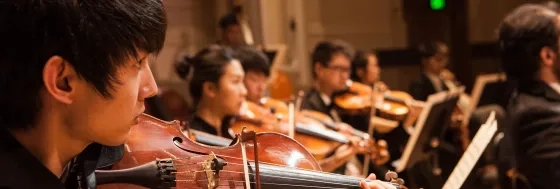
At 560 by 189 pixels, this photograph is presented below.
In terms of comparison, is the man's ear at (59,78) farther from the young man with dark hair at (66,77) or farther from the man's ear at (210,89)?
the man's ear at (210,89)

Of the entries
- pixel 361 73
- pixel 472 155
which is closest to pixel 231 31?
pixel 361 73

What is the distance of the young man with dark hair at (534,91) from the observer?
7.59ft

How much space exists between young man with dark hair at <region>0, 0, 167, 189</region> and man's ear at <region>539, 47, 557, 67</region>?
1.75 m

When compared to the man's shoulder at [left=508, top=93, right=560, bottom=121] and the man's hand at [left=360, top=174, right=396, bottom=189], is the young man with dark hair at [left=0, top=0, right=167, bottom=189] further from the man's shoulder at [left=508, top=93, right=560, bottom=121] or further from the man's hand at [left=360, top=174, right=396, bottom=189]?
the man's shoulder at [left=508, top=93, right=560, bottom=121]

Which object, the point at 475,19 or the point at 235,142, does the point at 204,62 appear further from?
the point at 475,19

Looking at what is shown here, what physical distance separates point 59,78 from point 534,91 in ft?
6.12

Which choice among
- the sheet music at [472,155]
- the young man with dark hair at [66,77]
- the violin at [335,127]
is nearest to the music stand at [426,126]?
the violin at [335,127]

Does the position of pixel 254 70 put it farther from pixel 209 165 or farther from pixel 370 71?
pixel 209 165

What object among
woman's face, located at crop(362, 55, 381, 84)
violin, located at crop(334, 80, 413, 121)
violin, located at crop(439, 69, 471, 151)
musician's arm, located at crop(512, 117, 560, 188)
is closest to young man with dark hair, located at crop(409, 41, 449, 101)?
violin, located at crop(439, 69, 471, 151)

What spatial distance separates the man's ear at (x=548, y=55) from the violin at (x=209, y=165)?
3.72 feet

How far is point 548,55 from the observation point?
244 cm

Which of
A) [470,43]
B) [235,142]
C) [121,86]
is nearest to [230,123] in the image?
[235,142]

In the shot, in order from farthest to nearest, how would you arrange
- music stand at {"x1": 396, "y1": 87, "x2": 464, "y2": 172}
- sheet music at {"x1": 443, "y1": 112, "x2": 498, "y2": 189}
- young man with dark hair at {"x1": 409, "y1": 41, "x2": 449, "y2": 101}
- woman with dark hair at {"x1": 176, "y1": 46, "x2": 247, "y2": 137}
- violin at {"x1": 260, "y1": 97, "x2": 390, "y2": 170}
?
young man with dark hair at {"x1": 409, "y1": 41, "x2": 449, "y2": 101}, violin at {"x1": 260, "y1": 97, "x2": 390, "y2": 170}, music stand at {"x1": 396, "y1": 87, "x2": 464, "y2": 172}, woman with dark hair at {"x1": 176, "y1": 46, "x2": 247, "y2": 137}, sheet music at {"x1": 443, "y1": 112, "x2": 498, "y2": 189}

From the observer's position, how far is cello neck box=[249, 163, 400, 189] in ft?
4.51
